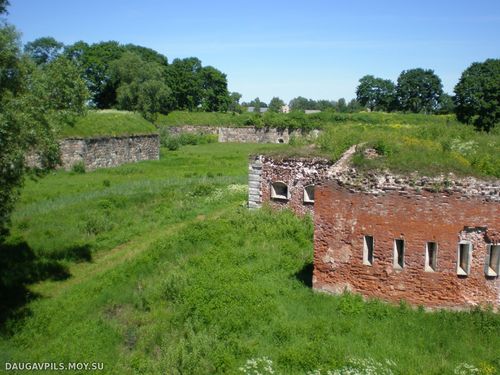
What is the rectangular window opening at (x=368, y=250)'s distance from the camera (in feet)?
45.3

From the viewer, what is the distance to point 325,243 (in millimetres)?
14266

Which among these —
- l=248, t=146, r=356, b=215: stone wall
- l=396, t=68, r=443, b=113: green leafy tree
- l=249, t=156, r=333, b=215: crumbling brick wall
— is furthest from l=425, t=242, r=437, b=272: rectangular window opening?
l=396, t=68, r=443, b=113: green leafy tree

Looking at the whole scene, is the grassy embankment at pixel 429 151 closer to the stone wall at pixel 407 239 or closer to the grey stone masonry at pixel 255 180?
the stone wall at pixel 407 239

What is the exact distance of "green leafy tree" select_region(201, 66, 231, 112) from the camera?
8488 cm

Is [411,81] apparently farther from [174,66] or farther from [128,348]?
[128,348]

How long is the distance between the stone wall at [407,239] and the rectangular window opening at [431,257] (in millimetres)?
85

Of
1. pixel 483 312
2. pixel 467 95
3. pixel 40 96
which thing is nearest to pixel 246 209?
pixel 40 96

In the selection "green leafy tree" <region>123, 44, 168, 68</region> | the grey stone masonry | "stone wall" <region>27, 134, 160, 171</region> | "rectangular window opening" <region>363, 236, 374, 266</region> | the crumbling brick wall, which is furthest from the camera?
"green leafy tree" <region>123, 44, 168, 68</region>

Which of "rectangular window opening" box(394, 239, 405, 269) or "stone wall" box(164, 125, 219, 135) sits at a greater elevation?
"stone wall" box(164, 125, 219, 135)

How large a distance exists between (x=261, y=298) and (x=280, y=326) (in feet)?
4.53

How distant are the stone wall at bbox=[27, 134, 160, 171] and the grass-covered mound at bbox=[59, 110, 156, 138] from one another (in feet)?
1.50

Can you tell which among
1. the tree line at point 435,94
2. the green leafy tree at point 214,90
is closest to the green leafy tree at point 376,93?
the tree line at point 435,94

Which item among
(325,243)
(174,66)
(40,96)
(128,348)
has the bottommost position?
(128,348)

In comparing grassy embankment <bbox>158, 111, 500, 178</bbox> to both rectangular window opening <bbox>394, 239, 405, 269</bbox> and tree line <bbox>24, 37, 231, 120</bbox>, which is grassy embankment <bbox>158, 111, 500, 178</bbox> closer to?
rectangular window opening <bbox>394, 239, 405, 269</bbox>
